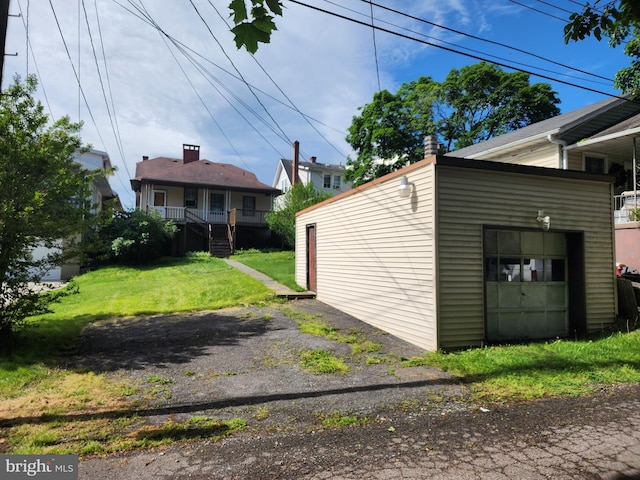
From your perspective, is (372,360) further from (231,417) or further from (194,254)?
(194,254)

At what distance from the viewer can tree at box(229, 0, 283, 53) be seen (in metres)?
2.48

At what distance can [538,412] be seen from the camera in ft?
13.7

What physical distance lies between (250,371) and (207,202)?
23097 millimetres

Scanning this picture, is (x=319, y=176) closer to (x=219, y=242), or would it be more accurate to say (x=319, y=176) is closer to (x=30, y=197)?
(x=219, y=242)

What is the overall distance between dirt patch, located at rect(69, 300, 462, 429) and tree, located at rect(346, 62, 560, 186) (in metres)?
20.1

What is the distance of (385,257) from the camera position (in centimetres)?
817

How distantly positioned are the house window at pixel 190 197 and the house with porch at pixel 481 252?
64.4 ft

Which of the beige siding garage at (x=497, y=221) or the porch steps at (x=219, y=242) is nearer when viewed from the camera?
the beige siding garage at (x=497, y=221)

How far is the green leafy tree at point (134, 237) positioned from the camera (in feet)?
61.0

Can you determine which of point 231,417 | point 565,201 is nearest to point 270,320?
point 231,417

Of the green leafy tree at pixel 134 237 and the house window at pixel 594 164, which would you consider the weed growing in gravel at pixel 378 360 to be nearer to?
the house window at pixel 594 164

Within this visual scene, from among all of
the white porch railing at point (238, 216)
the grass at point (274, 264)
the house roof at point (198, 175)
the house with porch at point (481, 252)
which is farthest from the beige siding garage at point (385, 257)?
the house roof at point (198, 175)

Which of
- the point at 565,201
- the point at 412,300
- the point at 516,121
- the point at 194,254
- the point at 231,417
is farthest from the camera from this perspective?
the point at 516,121

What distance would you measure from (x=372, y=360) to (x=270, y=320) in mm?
3318
